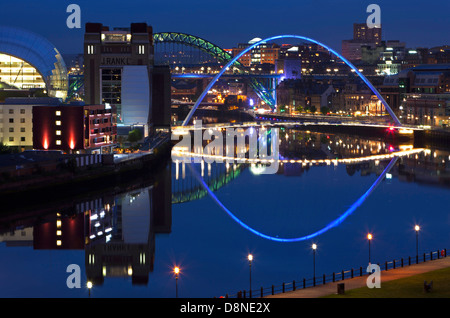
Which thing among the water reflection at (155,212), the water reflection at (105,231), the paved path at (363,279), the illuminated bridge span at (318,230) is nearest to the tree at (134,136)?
the water reflection at (155,212)

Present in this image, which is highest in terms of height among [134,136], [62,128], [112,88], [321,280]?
[112,88]

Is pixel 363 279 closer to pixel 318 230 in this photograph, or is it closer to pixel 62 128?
pixel 318 230

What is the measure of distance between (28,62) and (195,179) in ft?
75.1

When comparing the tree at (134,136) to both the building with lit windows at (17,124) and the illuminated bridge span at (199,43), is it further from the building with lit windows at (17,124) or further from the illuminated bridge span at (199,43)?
the illuminated bridge span at (199,43)

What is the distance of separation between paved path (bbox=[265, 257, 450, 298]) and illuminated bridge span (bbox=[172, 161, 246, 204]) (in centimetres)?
1461

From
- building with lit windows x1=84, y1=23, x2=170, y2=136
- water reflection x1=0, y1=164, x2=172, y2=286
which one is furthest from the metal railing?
building with lit windows x1=84, y1=23, x2=170, y2=136

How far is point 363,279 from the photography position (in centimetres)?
1739

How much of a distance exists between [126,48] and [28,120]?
39.7 ft

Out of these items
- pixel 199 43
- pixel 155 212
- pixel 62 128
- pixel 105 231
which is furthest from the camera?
pixel 199 43

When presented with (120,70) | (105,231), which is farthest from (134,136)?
(105,231)

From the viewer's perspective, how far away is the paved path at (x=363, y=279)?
16.4 m

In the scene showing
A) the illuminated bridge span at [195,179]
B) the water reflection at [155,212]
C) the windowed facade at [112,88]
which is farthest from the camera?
the windowed facade at [112,88]

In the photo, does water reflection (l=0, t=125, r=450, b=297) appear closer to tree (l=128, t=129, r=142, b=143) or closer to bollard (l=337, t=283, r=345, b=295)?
tree (l=128, t=129, r=142, b=143)

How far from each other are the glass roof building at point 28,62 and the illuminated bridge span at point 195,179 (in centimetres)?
1537
